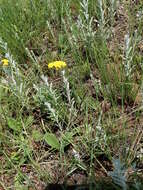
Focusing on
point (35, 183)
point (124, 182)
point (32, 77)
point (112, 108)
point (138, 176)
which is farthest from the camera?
point (32, 77)

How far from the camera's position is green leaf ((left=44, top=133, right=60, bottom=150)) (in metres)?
1.99

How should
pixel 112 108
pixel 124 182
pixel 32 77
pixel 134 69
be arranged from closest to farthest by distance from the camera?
pixel 124 182 < pixel 112 108 < pixel 134 69 < pixel 32 77

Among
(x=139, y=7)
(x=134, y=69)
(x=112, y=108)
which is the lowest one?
(x=112, y=108)

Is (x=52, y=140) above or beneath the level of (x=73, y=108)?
beneath

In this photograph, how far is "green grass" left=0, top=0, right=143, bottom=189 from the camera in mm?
1840

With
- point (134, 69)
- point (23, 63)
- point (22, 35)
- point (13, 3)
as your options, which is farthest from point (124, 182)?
point (13, 3)

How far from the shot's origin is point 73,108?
82.7 inches

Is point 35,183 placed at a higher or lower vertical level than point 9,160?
lower

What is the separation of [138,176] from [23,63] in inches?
54.4

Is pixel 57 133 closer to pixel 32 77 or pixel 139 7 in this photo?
pixel 32 77

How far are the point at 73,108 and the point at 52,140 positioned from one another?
245mm

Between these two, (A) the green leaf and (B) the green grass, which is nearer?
(B) the green grass

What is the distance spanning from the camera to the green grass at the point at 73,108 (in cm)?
184

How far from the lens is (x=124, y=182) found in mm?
1509
